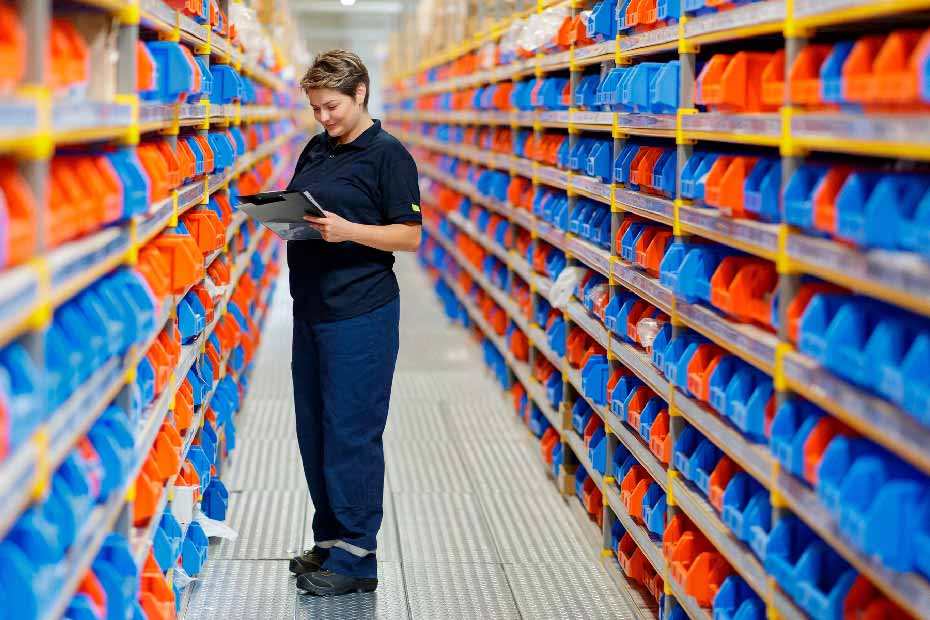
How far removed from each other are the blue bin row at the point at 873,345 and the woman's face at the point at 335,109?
199 cm

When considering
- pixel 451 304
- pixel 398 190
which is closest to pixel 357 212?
pixel 398 190

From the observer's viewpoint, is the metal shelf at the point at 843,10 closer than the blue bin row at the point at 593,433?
Yes

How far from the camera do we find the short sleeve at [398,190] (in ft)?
14.0

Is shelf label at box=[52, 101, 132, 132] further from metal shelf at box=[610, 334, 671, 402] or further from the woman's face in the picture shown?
metal shelf at box=[610, 334, 671, 402]

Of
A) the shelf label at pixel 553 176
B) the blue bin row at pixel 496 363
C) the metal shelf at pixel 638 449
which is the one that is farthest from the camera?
the blue bin row at pixel 496 363

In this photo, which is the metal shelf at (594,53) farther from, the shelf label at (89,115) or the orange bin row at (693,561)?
the shelf label at (89,115)

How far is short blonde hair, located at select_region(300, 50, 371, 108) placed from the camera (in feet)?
13.6

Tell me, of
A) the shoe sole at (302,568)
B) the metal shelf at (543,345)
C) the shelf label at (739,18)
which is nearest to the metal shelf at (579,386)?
the metal shelf at (543,345)

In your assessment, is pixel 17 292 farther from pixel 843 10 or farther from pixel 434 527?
pixel 434 527

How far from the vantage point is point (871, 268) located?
7.66 feet

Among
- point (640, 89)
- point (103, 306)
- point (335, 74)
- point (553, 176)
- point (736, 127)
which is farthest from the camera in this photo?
point (553, 176)

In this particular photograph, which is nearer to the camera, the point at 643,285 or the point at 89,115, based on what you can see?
the point at 89,115

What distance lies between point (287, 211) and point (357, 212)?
29 centimetres

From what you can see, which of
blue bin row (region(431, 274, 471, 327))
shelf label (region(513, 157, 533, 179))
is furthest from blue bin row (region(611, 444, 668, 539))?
blue bin row (region(431, 274, 471, 327))
